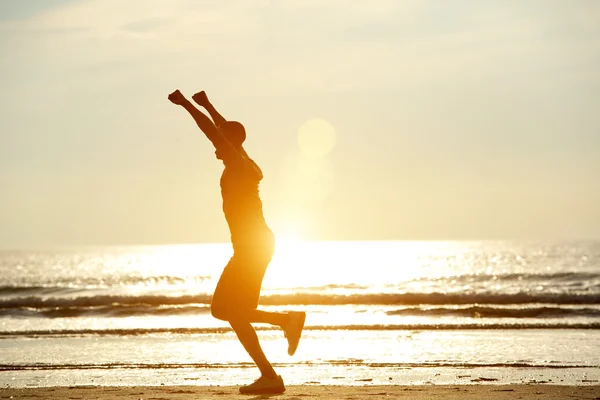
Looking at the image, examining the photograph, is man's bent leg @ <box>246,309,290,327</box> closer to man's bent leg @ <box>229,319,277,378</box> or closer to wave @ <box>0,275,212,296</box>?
man's bent leg @ <box>229,319,277,378</box>

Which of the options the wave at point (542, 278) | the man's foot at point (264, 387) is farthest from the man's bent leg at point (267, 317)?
the wave at point (542, 278)

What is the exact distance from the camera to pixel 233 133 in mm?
7832

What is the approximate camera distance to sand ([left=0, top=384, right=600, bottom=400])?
7.92m

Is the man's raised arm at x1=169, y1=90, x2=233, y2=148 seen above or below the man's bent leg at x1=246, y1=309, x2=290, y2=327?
above

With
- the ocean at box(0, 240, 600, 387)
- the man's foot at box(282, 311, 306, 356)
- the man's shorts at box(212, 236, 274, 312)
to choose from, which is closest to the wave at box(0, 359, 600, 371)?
the ocean at box(0, 240, 600, 387)

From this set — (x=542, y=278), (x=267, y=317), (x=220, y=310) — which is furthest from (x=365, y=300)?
(x=542, y=278)

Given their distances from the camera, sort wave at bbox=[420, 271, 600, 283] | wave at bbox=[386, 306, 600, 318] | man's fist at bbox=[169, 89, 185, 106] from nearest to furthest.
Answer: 1. man's fist at bbox=[169, 89, 185, 106]
2. wave at bbox=[386, 306, 600, 318]
3. wave at bbox=[420, 271, 600, 283]

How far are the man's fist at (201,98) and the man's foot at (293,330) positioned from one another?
214 centimetres

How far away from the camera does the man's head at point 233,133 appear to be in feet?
25.7

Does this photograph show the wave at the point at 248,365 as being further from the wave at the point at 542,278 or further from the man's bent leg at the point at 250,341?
the wave at the point at 542,278

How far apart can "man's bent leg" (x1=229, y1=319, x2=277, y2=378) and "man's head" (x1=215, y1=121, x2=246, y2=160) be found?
163 cm

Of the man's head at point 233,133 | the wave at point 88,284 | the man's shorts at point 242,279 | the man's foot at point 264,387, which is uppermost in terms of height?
the wave at point 88,284

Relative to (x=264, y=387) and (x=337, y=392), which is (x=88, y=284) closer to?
(x=337, y=392)

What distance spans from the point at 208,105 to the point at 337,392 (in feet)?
9.83
